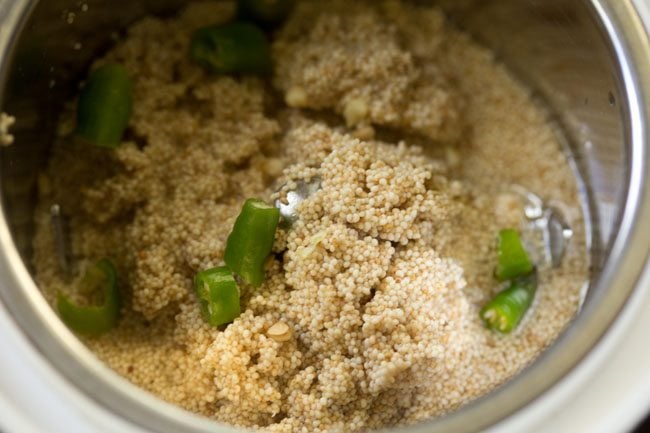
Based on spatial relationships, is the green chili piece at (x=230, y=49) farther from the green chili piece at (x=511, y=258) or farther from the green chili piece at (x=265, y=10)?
the green chili piece at (x=511, y=258)

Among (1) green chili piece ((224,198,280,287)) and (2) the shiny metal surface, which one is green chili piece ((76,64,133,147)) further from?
(1) green chili piece ((224,198,280,287))

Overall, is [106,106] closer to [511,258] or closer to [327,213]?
[327,213]

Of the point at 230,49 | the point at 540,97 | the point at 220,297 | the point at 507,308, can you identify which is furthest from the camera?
the point at 540,97

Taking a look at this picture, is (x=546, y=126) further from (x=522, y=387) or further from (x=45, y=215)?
(x=45, y=215)

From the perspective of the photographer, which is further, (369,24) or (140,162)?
(369,24)

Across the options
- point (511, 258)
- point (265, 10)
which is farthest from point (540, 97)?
point (265, 10)

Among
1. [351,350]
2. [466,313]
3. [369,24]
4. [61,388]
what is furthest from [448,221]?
[61,388]

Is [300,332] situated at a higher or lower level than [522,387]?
lower
